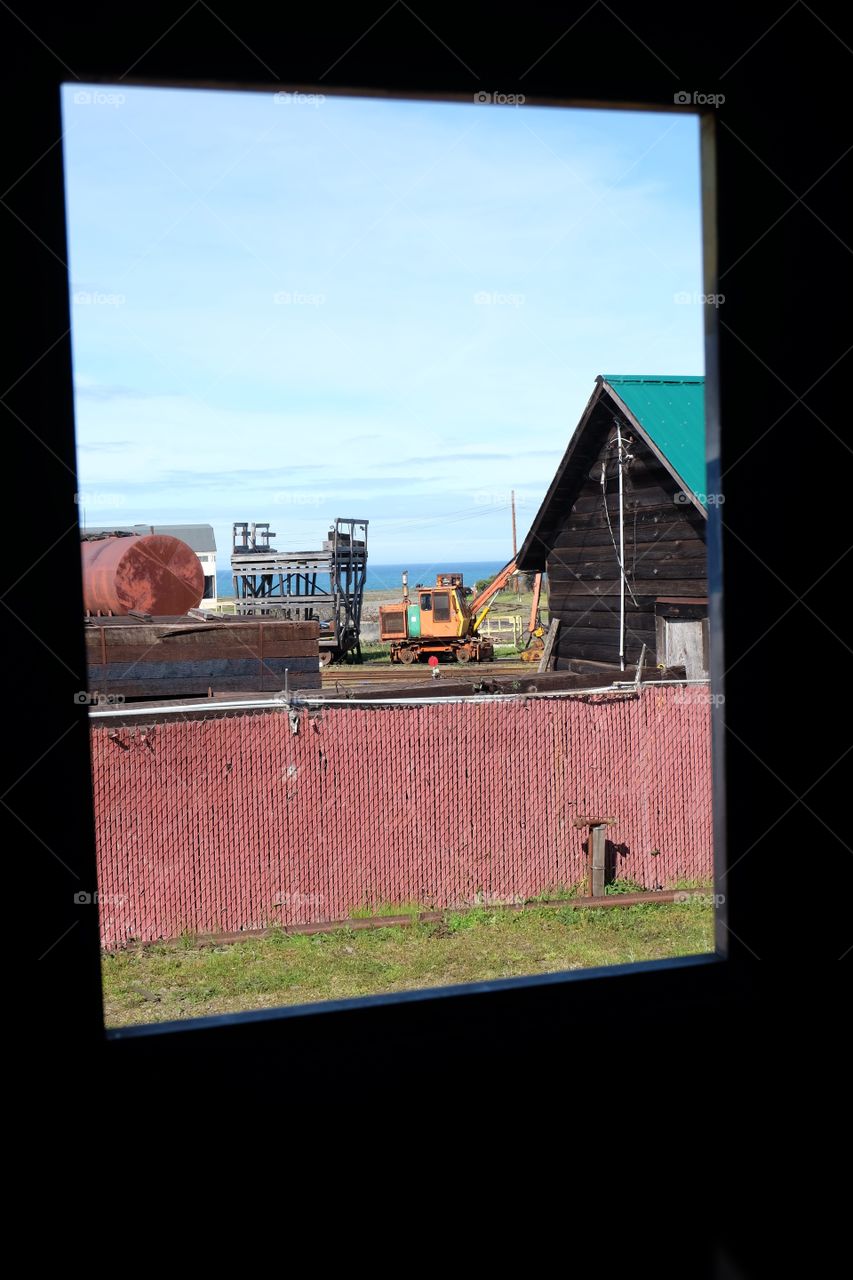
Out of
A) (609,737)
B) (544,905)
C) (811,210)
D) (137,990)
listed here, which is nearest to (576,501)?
(609,737)

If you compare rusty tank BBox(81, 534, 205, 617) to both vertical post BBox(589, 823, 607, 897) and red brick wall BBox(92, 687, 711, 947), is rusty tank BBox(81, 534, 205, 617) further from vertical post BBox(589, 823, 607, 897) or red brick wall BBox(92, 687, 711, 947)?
vertical post BBox(589, 823, 607, 897)

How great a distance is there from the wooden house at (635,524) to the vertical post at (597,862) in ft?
14.5

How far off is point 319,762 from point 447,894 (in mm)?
1718

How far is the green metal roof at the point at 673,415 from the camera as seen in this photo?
1405cm

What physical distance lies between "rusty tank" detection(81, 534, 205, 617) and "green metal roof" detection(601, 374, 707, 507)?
6.84 meters

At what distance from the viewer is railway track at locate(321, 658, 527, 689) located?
92.6ft

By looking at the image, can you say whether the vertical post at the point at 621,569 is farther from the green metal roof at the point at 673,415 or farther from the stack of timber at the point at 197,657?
the stack of timber at the point at 197,657

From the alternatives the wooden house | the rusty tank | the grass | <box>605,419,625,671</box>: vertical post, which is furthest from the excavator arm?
the grass

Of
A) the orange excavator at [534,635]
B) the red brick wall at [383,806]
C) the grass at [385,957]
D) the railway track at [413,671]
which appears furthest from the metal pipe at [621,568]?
the orange excavator at [534,635]

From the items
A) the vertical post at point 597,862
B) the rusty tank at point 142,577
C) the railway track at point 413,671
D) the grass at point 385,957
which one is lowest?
the grass at point 385,957

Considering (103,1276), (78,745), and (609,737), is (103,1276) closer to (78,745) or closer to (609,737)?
(78,745)

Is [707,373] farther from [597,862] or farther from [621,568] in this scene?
[621,568]

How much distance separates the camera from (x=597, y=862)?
990 cm

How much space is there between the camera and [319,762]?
934 centimetres
